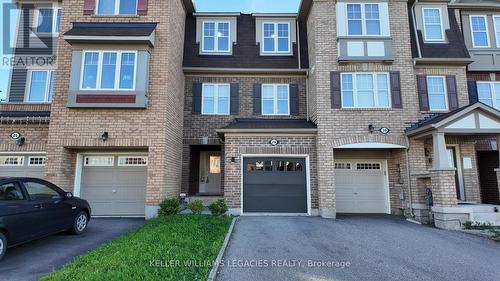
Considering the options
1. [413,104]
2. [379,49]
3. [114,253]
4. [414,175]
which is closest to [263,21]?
[379,49]

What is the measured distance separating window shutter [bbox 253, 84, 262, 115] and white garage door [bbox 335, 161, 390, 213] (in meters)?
4.36

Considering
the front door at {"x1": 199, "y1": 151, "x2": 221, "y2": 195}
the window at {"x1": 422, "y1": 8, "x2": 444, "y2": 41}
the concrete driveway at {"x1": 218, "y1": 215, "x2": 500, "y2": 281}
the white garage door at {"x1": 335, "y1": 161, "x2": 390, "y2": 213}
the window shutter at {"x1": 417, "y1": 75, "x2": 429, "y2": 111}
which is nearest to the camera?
the concrete driveway at {"x1": 218, "y1": 215, "x2": 500, "y2": 281}

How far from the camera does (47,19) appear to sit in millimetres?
12859

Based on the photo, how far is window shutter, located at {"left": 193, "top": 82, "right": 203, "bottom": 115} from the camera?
42.4ft

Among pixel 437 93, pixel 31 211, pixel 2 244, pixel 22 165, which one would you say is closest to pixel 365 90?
pixel 437 93

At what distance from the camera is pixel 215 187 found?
45.7 feet

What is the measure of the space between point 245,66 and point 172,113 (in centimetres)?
432

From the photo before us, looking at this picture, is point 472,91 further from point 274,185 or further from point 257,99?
point 274,185

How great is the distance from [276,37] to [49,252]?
1238cm

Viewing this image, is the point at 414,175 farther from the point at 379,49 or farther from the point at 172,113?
the point at 172,113

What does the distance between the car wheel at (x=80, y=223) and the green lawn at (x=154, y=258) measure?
6.54 ft

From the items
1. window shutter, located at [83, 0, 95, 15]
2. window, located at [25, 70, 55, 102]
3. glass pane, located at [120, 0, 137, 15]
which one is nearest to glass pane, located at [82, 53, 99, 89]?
window shutter, located at [83, 0, 95, 15]

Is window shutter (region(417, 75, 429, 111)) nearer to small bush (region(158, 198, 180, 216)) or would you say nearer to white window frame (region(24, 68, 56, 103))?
small bush (region(158, 198, 180, 216))

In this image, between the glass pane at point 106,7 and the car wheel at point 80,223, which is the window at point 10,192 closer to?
the car wheel at point 80,223
